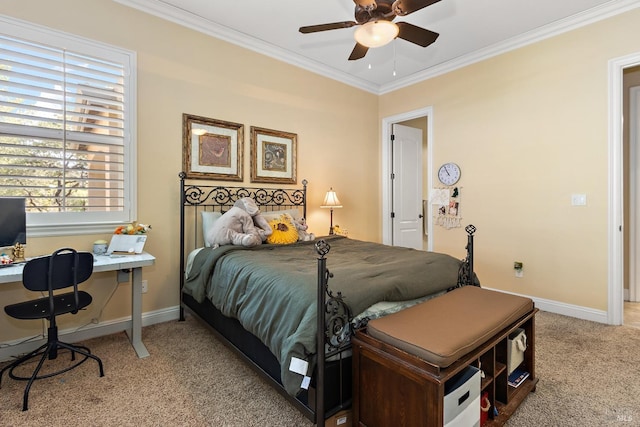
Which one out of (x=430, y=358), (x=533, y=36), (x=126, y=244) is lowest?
(x=430, y=358)

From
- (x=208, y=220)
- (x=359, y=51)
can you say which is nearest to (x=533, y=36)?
(x=359, y=51)

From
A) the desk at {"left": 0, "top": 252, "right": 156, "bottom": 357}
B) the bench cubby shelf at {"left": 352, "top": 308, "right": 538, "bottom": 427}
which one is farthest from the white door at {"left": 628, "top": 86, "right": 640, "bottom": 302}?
the desk at {"left": 0, "top": 252, "right": 156, "bottom": 357}

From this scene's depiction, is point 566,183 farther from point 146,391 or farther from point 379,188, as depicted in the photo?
point 146,391

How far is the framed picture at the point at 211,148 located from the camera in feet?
10.5

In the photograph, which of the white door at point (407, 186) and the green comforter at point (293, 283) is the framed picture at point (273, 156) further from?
the white door at point (407, 186)

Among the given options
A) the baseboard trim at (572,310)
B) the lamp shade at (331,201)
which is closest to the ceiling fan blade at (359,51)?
the lamp shade at (331,201)

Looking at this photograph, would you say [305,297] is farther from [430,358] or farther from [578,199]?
[578,199]

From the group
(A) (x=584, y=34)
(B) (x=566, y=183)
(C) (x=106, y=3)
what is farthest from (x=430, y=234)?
(C) (x=106, y=3)

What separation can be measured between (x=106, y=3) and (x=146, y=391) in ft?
10.3

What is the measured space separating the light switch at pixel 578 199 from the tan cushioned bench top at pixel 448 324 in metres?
1.88

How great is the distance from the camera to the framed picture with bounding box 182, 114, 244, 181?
10.5 feet

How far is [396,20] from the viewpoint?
326 centimetres

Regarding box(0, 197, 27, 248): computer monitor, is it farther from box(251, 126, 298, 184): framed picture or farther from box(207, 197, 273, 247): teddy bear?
box(251, 126, 298, 184): framed picture

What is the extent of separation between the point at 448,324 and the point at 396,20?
3070 mm
